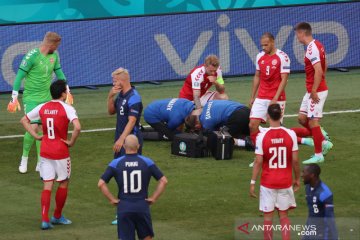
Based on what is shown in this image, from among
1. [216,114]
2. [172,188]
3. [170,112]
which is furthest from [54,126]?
[170,112]

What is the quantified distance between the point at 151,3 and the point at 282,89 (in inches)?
515

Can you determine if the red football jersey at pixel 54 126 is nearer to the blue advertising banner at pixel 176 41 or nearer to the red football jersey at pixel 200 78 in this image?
the red football jersey at pixel 200 78

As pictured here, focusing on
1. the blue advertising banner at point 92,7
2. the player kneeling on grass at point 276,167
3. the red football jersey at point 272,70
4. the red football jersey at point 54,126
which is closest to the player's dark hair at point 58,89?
the red football jersey at point 54,126

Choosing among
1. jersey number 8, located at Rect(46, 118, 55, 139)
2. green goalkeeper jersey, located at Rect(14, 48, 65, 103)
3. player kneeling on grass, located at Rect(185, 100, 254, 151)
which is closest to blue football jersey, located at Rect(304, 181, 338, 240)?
jersey number 8, located at Rect(46, 118, 55, 139)

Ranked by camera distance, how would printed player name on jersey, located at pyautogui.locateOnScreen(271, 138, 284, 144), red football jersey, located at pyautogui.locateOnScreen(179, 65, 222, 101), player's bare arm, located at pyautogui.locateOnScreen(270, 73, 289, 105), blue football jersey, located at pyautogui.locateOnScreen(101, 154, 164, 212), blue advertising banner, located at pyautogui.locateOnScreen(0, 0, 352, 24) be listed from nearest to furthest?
blue football jersey, located at pyautogui.locateOnScreen(101, 154, 164, 212) → printed player name on jersey, located at pyautogui.locateOnScreen(271, 138, 284, 144) → player's bare arm, located at pyautogui.locateOnScreen(270, 73, 289, 105) → red football jersey, located at pyautogui.locateOnScreen(179, 65, 222, 101) → blue advertising banner, located at pyautogui.locateOnScreen(0, 0, 352, 24)

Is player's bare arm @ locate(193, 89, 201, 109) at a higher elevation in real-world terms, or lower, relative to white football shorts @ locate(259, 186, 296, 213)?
higher

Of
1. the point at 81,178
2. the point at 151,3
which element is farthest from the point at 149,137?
the point at 151,3

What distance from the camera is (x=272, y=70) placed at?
18875mm

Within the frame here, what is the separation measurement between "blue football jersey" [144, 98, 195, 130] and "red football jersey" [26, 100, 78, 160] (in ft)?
18.9

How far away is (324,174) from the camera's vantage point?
719 inches

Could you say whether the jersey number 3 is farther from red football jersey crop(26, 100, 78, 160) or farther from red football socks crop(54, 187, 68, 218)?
red football socks crop(54, 187, 68, 218)

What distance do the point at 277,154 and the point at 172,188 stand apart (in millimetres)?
4113

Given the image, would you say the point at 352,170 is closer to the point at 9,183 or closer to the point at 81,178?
the point at 81,178

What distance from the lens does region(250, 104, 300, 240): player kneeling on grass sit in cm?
1384
